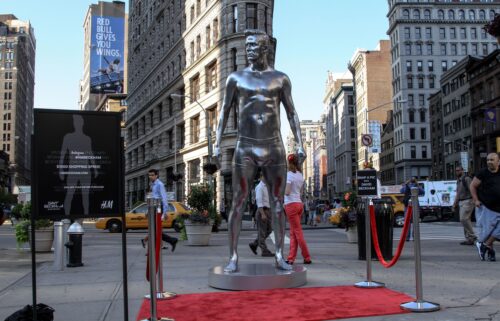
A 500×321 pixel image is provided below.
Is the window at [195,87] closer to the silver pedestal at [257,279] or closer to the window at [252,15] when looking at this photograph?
the window at [252,15]

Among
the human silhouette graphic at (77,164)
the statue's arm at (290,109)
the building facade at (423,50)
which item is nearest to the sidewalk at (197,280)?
the human silhouette graphic at (77,164)

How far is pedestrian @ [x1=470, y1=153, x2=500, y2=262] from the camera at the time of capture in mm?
8977

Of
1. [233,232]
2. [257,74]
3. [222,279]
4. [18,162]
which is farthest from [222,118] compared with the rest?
[18,162]

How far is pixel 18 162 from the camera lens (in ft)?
573

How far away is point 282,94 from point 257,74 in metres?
0.45

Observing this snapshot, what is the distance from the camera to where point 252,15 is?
3891 centimetres

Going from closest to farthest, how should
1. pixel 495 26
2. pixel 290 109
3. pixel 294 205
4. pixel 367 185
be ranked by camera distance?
pixel 290 109 < pixel 294 205 < pixel 367 185 < pixel 495 26

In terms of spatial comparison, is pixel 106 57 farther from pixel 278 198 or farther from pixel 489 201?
pixel 278 198

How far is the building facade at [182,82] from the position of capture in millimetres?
39281

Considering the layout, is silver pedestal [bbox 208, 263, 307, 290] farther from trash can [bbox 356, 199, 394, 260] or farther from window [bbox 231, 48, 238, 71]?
window [bbox 231, 48, 238, 71]

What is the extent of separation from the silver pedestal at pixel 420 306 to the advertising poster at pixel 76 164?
3.00 m

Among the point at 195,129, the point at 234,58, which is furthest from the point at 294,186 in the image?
the point at 195,129

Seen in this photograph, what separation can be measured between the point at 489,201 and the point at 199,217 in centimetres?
825

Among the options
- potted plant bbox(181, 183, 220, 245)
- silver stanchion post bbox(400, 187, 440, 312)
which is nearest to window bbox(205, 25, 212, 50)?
potted plant bbox(181, 183, 220, 245)
